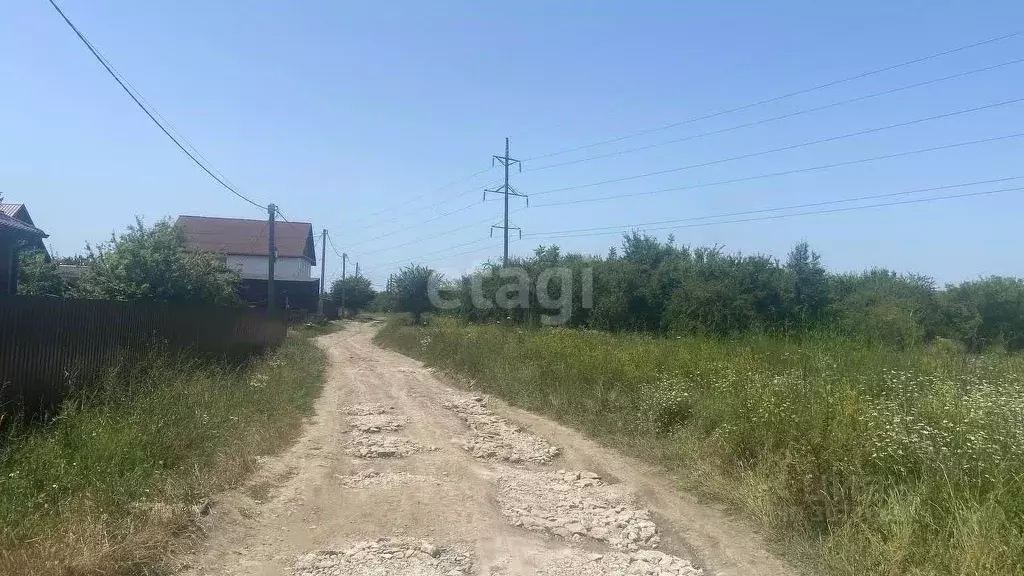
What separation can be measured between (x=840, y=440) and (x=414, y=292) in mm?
34764

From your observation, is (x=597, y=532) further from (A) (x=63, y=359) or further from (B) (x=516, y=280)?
(B) (x=516, y=280)

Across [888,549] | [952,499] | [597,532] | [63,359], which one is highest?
[63,359]

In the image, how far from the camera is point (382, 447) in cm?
851

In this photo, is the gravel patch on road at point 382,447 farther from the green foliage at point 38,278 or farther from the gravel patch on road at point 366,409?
the green foliage at point 38,278

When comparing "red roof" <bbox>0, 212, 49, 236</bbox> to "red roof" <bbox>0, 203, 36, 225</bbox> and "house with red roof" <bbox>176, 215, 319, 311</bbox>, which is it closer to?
"red roof" <bbox>0, 203, 36, 225</bbox>

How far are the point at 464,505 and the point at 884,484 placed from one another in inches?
138

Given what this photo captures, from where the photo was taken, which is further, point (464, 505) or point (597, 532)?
point (464, 505)

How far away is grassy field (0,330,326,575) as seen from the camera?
13.1 ft

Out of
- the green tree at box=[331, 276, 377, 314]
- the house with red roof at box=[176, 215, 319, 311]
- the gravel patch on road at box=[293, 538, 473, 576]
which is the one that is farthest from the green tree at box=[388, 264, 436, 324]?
the gravel patch on road at box=[293, 538, 473, 576]

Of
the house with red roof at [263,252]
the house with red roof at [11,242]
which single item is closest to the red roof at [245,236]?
the house with red roof at [263,252]

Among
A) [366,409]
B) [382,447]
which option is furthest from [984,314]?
[382,447]

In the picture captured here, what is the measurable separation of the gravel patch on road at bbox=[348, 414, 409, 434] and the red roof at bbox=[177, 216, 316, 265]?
3438 cm

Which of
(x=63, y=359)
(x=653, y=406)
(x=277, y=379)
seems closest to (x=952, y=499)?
(x=653, y=406)

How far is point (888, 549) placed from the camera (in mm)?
4137
